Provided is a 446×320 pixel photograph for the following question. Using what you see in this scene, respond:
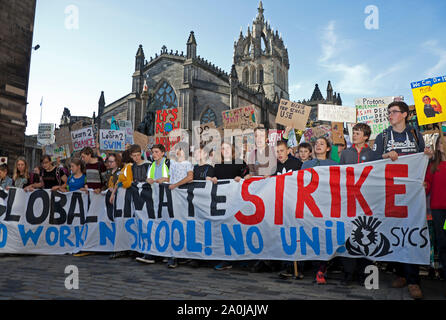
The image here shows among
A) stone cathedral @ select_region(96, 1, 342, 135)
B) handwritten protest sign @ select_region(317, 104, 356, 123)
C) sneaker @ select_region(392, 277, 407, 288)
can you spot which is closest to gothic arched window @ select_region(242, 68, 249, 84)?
stone cathedral @ select_region(96, 1, 342, 135)

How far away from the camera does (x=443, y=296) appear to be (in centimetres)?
357

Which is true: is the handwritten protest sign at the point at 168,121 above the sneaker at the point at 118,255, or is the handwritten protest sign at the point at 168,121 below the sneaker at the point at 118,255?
above

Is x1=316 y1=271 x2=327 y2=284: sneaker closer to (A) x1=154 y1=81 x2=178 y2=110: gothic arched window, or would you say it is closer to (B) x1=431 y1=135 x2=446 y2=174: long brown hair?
(B) x1=431 y1=135 x2=446 y2=174: long brown hair

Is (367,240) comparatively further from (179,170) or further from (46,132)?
(46,132)

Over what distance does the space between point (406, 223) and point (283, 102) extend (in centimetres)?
554

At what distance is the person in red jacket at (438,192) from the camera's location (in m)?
3.63

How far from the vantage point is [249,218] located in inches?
197

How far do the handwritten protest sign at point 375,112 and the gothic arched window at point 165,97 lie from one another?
103 feet

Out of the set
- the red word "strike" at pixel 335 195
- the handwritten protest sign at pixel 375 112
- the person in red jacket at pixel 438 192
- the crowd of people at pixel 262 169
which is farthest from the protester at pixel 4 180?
the handwritten protest sign at pixel 375 112

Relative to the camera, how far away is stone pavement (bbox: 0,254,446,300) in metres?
3.43

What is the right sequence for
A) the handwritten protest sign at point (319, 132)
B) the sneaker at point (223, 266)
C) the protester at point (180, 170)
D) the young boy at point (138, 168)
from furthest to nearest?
the handwritten protest sign at point (319, 132), the young boy at point (138, 168), the protester at point (180, 170), the sneaker at point (223, 266)

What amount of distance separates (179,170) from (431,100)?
4183 mm

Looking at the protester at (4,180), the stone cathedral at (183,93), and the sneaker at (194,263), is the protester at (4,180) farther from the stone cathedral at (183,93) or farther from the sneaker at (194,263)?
the stone cathedral at (183,93)

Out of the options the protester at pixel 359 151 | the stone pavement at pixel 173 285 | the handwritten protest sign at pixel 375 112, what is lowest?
the stone pavement at pixel 173 285
